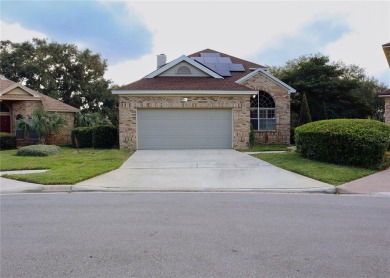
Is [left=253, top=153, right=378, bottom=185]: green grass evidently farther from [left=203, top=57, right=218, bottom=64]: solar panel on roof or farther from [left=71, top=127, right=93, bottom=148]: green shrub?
[left=203, top=57, right=218, bottom=64]: solar panel on roof

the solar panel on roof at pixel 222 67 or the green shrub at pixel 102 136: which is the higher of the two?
the solar panel on roof at pixel 222 67

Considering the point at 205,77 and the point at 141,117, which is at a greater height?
the point at 205,77

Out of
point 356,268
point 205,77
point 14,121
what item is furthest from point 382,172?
point 14,121

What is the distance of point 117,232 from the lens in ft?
16.9

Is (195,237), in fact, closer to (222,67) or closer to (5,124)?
(222,67)

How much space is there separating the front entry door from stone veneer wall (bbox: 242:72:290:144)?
1654 centimetres

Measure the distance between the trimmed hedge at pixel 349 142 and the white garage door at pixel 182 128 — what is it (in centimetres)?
588

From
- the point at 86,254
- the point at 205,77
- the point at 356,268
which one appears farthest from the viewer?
the point at 205,77

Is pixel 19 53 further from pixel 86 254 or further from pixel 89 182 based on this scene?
pixel 86 254

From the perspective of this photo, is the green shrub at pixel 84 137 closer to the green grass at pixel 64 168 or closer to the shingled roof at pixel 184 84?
the shingled roof at pixel 184 84

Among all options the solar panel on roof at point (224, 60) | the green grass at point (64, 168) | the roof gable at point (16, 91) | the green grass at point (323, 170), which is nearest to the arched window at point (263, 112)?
the solar panel on roof at point (224, 60)

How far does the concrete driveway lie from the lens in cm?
876

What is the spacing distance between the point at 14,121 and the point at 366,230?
957 inches

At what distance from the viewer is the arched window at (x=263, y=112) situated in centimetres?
2267
